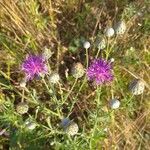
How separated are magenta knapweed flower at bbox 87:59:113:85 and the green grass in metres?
0.15

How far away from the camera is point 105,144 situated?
7.76ft

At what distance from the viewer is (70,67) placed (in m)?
2.60

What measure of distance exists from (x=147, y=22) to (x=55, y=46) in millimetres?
503

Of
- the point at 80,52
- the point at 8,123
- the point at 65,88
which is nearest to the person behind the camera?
the point at 8,123

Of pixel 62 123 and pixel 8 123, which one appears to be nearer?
pixel 62 123

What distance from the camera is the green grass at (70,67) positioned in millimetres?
2316

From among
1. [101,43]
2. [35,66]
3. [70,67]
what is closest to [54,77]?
[35,66]

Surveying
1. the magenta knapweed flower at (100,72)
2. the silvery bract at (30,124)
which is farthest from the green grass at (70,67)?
the magenta knapweed flower at (100,72)

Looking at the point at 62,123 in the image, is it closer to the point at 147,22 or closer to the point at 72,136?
the point at 72,136

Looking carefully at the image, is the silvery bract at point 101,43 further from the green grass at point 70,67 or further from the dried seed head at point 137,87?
the dried seed head at point 137,87

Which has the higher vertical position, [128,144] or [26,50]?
[26,50]

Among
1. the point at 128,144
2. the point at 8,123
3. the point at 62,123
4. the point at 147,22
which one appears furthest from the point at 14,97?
the point at 147,22

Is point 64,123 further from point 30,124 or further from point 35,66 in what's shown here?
point 35,66

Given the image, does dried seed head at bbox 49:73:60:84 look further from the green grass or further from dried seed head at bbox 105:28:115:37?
dried seed head at bbox 105:28:115:37
